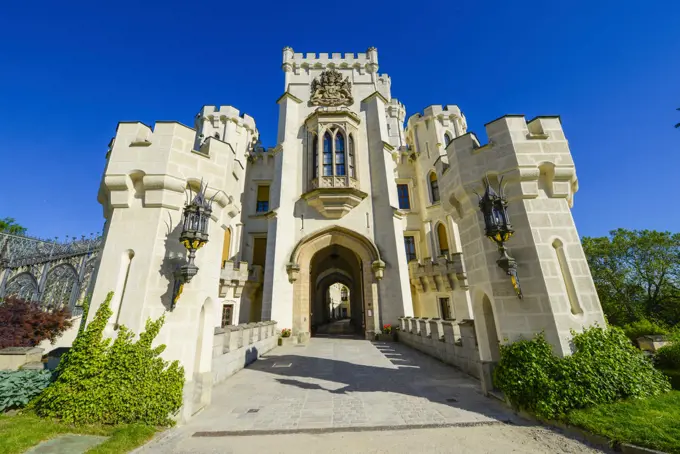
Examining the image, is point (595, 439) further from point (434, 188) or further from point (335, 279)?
point (335, 279)

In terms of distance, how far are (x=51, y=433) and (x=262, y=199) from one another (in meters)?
16.8

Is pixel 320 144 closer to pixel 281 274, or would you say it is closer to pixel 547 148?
pixel 281 274

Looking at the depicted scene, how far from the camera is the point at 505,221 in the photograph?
16.6 ft

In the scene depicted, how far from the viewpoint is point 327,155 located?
16344 mm

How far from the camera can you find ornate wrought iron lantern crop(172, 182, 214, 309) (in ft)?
15.6

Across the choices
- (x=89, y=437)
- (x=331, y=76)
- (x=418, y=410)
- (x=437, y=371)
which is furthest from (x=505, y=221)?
(x=331, y=76)

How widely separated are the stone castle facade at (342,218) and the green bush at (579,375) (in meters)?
0.29

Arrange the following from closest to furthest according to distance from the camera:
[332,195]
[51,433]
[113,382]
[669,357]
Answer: [51,433]
[113,382]
[669,357]
[332,195]

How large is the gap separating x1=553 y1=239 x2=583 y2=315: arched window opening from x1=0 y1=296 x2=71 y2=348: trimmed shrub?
16.0 m

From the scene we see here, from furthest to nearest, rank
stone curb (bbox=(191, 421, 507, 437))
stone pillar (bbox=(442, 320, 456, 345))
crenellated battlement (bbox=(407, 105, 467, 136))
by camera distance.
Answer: crenellated battlement (bbox=(407, 105, 467, 136)), stone pillar (bbox=(442, 320, 456, 345)), stone curb (bbox=(191, 421, 507, 437))

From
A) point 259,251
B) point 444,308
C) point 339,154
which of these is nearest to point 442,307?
point 444,308

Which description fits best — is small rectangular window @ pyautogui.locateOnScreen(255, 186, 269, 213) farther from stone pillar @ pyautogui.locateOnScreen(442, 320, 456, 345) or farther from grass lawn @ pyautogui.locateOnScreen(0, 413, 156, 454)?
grass lawn @ pyautogui.locateOnScreen(0, 413, 156, 454)

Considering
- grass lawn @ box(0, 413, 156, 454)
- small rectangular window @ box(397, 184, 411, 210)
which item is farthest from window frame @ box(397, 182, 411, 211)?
grass lawn @ box(0, 413, 156, 454)

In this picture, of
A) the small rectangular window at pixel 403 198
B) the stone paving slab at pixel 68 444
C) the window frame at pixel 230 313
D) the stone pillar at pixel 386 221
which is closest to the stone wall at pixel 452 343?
the stone pillar at pixel 386 221
